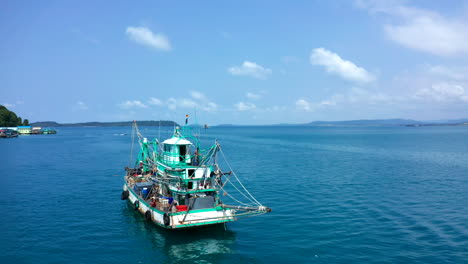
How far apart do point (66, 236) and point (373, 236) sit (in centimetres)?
2844

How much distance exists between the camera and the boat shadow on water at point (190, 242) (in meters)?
24.7

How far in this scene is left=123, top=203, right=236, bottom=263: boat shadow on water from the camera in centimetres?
2466

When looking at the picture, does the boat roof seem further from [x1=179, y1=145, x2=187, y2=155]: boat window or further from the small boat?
the small boat

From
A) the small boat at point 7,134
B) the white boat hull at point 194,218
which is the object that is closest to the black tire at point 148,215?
the white boat hull at point 194,218

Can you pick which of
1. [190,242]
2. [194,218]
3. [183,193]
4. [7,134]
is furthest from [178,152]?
[7,134]

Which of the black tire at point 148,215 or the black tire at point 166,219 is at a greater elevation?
the black tire at point 166,219

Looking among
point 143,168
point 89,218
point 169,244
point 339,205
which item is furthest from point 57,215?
point 339,205

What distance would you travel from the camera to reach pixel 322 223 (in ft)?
103

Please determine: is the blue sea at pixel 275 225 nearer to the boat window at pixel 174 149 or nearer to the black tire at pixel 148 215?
the black tire at pixel 148 215

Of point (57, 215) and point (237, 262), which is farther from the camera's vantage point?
point (57, 215)

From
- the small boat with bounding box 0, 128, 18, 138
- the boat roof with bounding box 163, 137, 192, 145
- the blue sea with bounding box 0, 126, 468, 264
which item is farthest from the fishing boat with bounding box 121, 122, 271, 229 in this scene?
the small boat with bounding box 0, 128, 18, 138

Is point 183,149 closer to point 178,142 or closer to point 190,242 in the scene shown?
point 178,142

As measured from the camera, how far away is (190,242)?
27.2m

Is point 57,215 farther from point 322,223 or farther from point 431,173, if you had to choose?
point 431,173
